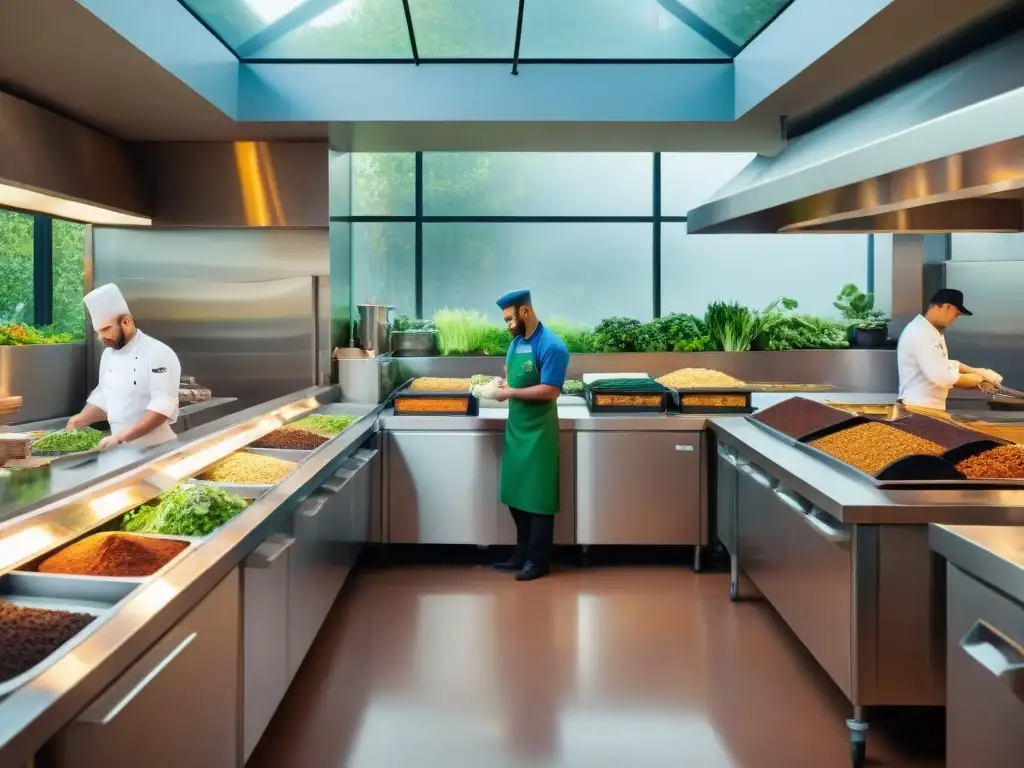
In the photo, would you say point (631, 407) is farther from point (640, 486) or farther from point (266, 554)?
point (266, 554)

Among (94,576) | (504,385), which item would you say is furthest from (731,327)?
(94,576)

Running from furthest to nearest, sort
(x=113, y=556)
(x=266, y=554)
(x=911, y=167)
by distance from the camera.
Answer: (x=266, y=554)
(x=911, y=167)
(x=113, y=556)

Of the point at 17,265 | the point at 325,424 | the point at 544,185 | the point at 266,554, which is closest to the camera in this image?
the point at 266,554

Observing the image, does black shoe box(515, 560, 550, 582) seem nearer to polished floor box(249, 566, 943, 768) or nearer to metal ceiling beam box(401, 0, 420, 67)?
polished floor box(249, 566, 943, 768)

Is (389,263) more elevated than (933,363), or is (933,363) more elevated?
(389,263)

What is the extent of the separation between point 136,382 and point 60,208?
71.4 inches

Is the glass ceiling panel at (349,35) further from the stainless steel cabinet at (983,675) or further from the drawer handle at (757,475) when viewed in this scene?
the stainless steel cabinet at (983,675)

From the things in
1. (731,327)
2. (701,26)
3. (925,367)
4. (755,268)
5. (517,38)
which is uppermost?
(701,26)

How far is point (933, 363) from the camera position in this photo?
14.8 ft

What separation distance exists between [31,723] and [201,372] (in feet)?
15.2

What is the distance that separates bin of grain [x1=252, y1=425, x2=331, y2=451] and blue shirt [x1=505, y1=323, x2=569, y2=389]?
47.9 inches

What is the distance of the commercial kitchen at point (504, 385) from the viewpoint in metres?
2.09

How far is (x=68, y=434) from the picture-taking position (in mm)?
3080

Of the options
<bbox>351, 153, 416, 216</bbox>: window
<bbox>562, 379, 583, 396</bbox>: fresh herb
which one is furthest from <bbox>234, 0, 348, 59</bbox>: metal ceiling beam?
<bbox>562, 379, 583, 396</bbox>: fresh herb
